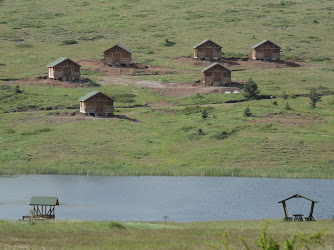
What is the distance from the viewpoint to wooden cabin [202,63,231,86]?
137m

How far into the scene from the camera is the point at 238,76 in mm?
143500

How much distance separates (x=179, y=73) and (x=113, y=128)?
146 ft

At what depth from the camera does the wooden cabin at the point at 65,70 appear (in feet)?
445

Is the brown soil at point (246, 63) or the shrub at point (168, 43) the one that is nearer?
the brown soil at point (246, 63)

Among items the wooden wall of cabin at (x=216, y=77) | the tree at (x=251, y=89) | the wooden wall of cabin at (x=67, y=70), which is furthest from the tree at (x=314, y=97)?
the wooden wall of cabin at (x=67, y=70)

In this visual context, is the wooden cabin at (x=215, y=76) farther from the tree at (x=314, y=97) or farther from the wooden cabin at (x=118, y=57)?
the wooden cabin at (x=118, y=57)

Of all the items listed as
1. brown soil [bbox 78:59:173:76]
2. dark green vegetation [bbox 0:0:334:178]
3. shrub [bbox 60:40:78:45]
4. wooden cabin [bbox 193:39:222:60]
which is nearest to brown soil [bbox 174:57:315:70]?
wooden cabin [bbox 193:39:222:60]

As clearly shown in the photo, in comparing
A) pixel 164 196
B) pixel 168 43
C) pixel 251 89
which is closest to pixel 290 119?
pixel 251 89

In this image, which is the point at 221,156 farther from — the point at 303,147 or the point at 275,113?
the point at 275,113

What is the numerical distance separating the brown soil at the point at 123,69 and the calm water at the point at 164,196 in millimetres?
68037

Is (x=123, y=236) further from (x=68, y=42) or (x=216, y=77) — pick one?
(x=68, y=42)

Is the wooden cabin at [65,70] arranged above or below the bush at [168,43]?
below

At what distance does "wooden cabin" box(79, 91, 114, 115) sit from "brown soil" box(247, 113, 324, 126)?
24.4 m

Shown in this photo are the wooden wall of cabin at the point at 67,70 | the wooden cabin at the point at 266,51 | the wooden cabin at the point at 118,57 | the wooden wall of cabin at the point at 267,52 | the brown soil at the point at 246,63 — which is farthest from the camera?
the wooden wall of cabin at the point at 267,52
